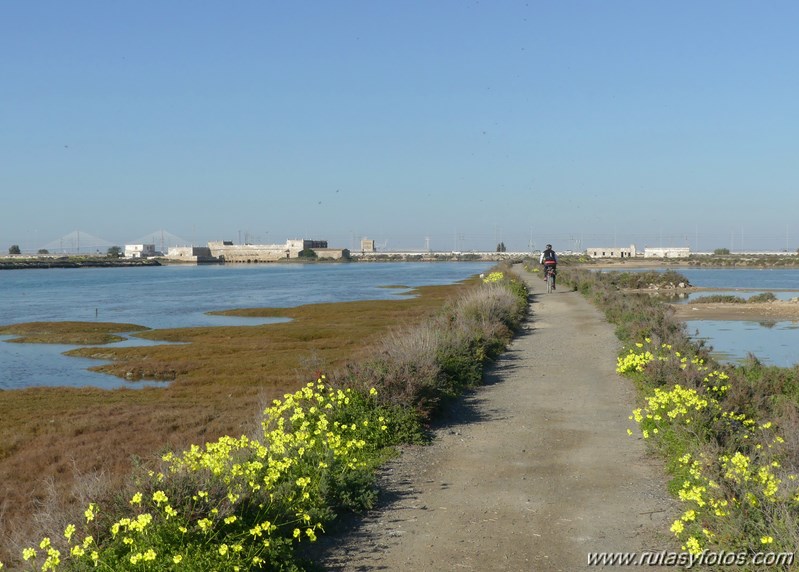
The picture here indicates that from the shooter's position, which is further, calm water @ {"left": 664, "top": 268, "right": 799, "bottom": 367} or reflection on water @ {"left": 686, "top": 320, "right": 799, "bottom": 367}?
calm water @ {"left": 664, "top": 268, "right": 799, "bottom": 367}

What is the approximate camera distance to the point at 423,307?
50438 mm

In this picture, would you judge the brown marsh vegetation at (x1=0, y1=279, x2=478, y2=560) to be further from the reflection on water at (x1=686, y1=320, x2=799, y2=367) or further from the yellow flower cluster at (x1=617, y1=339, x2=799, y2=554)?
the reflection on water at (x1=686, y1=320, x2=799, y2=367)

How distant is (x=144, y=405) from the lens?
64.7 ft

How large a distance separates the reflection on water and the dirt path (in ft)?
40.4

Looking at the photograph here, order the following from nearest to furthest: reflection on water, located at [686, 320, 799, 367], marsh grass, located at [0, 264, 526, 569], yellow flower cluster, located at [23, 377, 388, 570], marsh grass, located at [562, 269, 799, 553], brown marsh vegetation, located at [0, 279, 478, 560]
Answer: yellow flower cluster, located at [23, 377, 388, 570] → marsh grass, located at [562, 269, 799, 553] → marsh grass, located at [0, 264, 526, 569] → brown marsh vegetation, located at [0, 279, 478, 560] → reflection on water, located at [686, 320, 799, 367]

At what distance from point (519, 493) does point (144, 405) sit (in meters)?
14.1

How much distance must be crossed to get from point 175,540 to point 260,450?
1.55 metres

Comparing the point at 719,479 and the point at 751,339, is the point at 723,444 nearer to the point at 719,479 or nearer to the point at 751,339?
the point at 719,479

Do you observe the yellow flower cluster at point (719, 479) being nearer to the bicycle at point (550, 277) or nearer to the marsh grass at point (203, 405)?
the marsh grass at point (203, 405)

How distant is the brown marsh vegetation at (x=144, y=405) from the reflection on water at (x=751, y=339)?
1228 centimetres

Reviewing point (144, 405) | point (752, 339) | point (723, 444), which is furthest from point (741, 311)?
point (723, 444)

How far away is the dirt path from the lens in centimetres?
632

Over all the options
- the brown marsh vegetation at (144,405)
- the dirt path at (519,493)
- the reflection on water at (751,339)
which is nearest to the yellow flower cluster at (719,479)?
the dirt path at (519,493)

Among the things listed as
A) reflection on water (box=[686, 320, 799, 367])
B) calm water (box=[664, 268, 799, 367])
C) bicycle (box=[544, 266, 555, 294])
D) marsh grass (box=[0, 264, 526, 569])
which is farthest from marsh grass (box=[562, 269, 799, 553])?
bicycle (box=[544, 266, 555, 294])
